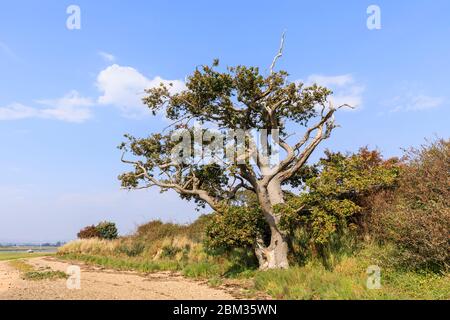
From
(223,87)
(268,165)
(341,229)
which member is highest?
(223,87)

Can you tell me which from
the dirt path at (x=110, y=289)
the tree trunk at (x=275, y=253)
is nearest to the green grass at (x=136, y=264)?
the dirt path at (x=110, y=289)

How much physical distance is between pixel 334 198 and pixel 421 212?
150 inches

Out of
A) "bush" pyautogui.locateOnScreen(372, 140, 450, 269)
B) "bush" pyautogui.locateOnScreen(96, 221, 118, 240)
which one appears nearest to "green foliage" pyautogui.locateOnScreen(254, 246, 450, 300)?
"bush" pyautogui.locateOnScreen(372, 140, 450, 269)

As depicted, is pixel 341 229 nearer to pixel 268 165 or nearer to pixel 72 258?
pixel 268 165

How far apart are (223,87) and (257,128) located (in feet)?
8.69

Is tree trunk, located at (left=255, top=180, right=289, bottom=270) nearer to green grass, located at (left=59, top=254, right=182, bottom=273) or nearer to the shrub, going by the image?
the shrub

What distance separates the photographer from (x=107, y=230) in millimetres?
34312

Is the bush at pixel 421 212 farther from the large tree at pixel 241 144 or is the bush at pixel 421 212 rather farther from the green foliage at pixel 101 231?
the green foliage at pixel 101 231

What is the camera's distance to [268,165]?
50.5 ft

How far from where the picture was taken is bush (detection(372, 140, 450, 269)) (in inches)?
377

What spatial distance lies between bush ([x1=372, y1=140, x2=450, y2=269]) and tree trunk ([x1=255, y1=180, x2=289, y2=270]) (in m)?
3.23

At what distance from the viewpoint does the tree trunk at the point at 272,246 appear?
1380 centimetres
